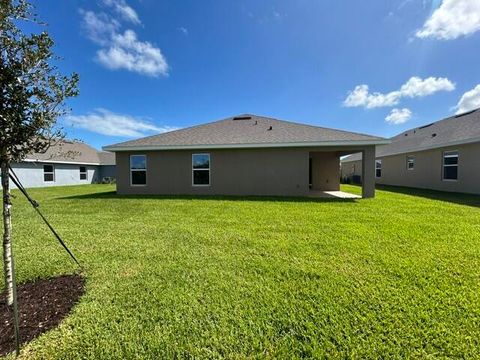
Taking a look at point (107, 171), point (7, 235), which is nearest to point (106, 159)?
point (107, 171)

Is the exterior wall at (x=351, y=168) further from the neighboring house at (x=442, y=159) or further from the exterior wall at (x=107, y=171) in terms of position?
the exterior wall at (x=107, y=171)

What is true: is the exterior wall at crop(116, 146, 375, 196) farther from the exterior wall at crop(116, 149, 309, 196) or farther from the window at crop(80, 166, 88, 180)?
the window at crop(80, 166, 88, 180)

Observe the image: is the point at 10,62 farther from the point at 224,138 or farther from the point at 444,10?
the point at 444,10

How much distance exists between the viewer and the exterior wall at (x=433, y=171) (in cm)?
1234

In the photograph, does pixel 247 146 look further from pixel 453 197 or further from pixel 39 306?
pixel 453 197

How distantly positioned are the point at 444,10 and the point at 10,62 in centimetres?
1512

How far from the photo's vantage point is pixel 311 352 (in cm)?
201

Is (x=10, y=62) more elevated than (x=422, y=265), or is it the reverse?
(x=10, y=62)

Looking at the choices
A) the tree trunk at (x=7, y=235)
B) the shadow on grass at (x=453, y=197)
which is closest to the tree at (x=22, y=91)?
the tree trunk at (x=7, y=235)

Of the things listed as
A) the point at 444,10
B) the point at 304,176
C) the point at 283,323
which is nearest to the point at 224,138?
the point at 304,176

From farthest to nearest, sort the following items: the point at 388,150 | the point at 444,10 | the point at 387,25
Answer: the point at 388,150
the point at 387,25
the point at 444,10

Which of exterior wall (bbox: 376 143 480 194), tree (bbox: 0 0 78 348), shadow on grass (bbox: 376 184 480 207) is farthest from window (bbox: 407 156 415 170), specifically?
tree (bbox: 0 0 78 348)

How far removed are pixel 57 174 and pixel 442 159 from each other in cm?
3277

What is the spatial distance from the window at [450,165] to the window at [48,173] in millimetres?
32720
